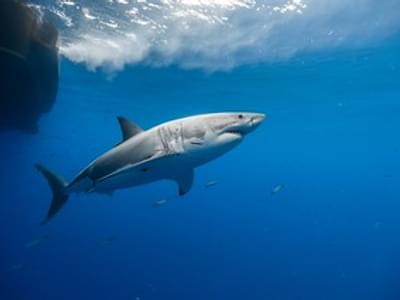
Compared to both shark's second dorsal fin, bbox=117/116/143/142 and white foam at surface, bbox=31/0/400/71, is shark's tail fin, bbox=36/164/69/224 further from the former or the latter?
white foam at surface, bbox=31/0/400/71

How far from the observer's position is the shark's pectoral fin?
5.56 meters

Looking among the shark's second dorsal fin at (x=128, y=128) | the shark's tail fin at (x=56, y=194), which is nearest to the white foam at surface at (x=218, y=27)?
the shark's tail fin at (x=56, y=194)

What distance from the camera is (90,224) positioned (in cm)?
2953

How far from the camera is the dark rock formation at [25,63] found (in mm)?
14371

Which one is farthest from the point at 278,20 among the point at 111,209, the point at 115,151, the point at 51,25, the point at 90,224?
the point at 111,209

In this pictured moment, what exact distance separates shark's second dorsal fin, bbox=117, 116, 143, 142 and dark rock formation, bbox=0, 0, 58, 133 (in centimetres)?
1112

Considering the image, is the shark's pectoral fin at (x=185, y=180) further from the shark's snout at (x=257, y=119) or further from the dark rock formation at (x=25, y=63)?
the dark rock formation at (x=25, y=63)

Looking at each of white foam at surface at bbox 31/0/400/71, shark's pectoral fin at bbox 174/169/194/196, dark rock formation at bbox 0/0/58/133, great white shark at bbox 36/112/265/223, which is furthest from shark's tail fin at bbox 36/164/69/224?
dark rock formation at bbox 0/0/58/133

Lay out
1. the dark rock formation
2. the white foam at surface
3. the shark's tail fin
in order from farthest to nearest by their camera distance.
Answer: the dark rock formation
the white foam at surface
the shark's tail fin

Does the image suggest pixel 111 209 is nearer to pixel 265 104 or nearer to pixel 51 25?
pixel 265 104

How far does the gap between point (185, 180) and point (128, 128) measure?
4.04 ft

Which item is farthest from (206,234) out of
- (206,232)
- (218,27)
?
(218,27)

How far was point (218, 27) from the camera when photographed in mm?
16594

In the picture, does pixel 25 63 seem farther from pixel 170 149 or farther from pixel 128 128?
pixel 170 149
